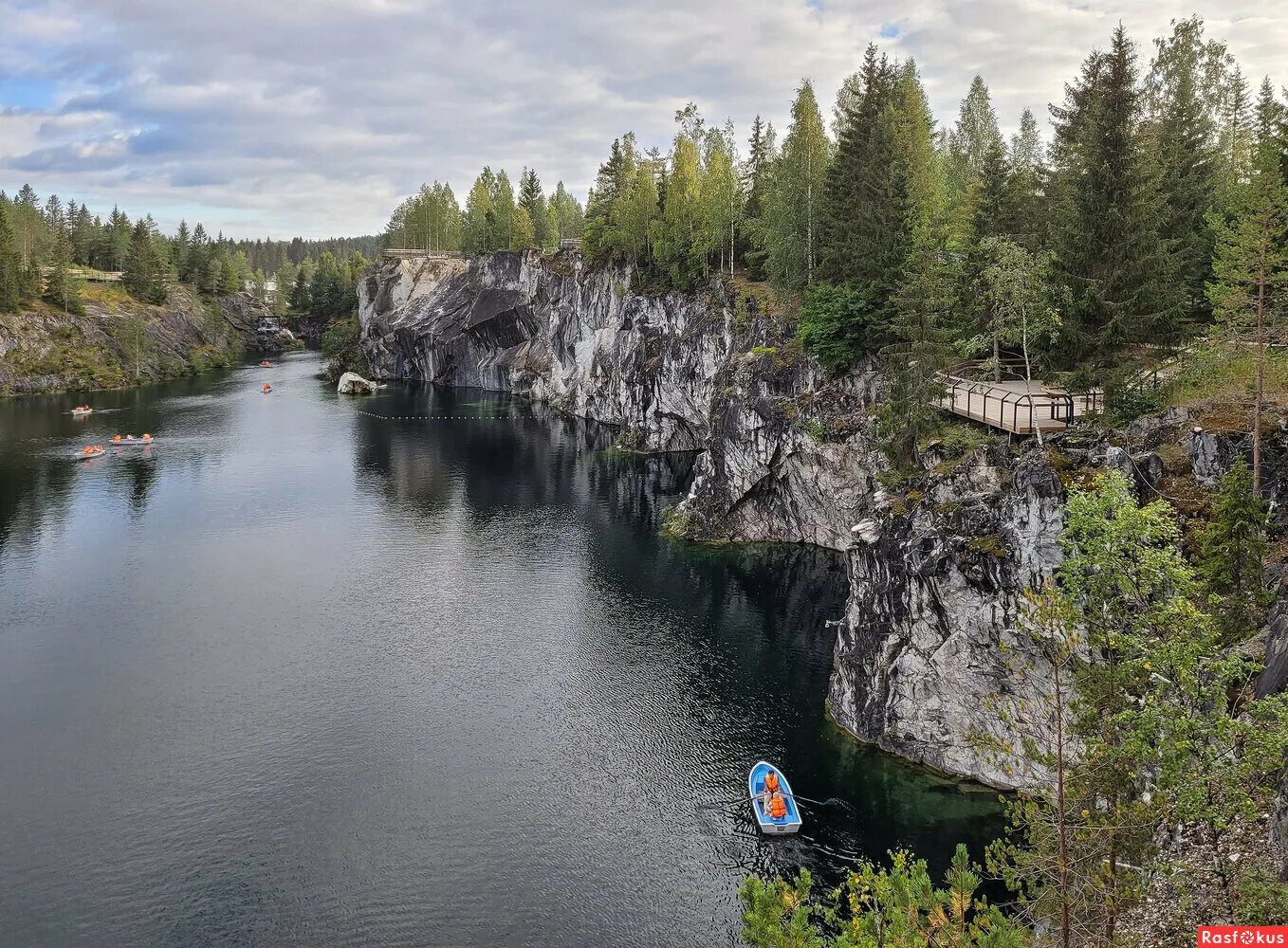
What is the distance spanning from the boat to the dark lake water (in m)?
0.78

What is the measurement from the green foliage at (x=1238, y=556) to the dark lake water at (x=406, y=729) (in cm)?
1352

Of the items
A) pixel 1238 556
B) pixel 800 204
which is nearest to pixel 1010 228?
pixel 800 204

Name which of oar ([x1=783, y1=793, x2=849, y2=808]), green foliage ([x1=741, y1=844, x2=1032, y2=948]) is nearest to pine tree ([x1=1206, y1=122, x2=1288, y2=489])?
green foliage ([x1=741, y1=844, x2=1032, y2=948])

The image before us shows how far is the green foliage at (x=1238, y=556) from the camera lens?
23109 millimetres

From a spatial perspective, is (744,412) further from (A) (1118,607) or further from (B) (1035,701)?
(A) (1118,607)

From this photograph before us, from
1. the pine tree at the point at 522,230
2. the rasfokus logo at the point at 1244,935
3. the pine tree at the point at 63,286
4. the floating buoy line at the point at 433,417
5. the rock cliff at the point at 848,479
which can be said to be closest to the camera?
the rasfokus logo at the point at 1244,935

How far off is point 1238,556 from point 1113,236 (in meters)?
20.0

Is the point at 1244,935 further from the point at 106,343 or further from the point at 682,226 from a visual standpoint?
the point at 106,343

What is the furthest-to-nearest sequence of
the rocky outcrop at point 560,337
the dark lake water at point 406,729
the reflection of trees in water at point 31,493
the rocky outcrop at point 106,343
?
the rocky outcrop at point 106,343 < the rocky outcrop at point 560,337 < the reflection of trees in water at point 31,493 < the dark lake water at point 406,729

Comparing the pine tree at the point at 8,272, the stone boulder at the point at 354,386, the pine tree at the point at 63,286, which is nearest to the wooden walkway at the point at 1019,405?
the stone boulder at the point at 354,386

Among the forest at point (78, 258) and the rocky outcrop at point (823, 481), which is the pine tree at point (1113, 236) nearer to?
the rocky outcrop at point (823, 481)

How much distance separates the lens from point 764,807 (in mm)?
33469

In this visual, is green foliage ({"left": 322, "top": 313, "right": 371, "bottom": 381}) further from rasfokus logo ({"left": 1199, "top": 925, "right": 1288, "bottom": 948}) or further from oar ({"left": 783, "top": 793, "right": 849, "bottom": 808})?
rasfokus logo ({"left": 1199, "top": 925, "right": 1288, "bottom": 948})

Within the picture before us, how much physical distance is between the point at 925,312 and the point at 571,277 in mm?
92335
